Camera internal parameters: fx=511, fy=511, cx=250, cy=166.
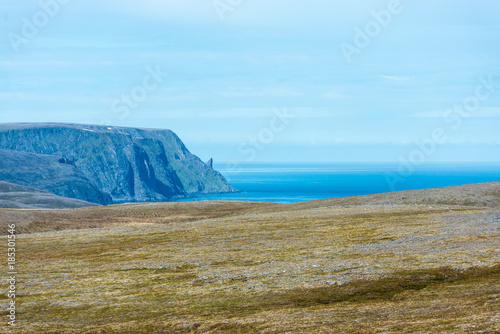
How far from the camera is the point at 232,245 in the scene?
182 feet

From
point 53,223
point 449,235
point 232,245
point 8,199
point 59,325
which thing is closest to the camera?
point 59,325

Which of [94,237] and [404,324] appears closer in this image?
[404,324]

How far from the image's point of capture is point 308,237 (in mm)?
57688

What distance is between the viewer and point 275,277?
3722cm

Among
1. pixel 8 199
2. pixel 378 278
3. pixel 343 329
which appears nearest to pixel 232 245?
pixel 378 278

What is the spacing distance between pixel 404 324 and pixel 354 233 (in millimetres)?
34207

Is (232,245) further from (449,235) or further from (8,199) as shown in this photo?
(8,199)

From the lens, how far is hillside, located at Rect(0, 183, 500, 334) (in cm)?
2664

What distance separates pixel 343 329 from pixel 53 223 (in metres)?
76.1

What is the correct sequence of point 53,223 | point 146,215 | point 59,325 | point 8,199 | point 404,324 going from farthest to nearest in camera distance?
point 8,199 → point 146,215 → point 53,223 → point 59,325 → point 404,324

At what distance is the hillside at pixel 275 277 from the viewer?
26.6m

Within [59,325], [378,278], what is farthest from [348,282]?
[59,325]

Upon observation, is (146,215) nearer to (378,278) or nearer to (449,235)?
(449,235)

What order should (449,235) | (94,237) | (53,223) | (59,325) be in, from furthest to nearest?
(53,223)
(94,237)
(449,235)
(59,325)
